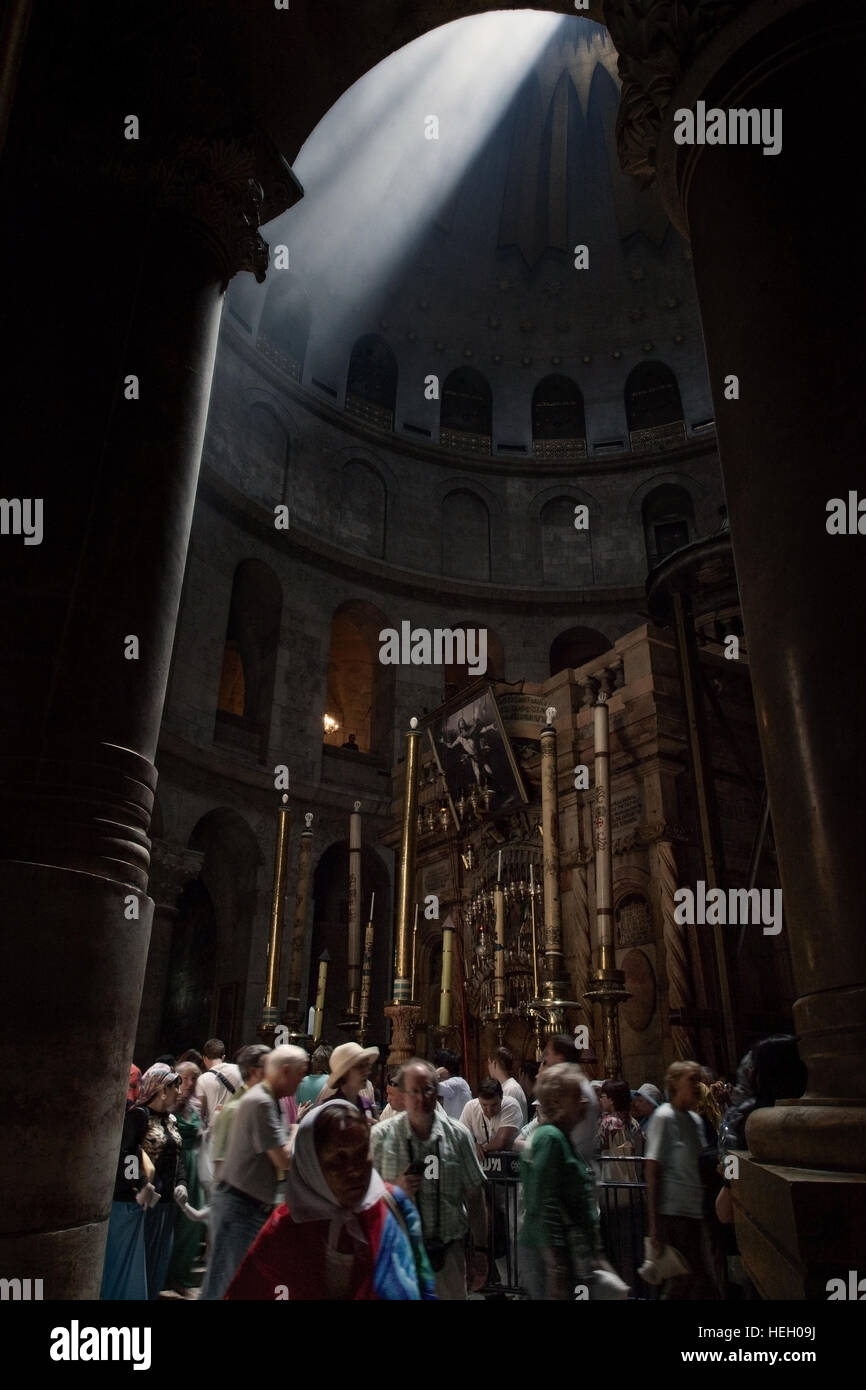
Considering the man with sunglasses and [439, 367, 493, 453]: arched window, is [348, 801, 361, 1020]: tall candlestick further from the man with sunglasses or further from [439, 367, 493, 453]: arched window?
[439, 367, 493, 453]: arched window

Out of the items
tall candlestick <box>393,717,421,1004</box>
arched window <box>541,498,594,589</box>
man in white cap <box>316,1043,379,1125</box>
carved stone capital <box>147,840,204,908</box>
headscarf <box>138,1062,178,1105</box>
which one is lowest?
man in white cap <box>316,1043,379,1125</box>

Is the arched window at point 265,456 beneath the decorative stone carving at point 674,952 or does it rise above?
above

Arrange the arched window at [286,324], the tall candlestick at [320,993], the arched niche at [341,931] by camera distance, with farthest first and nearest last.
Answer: the arched window at [286,324]
the arched niche at [341,931]
the tall candlestick at [320,993]

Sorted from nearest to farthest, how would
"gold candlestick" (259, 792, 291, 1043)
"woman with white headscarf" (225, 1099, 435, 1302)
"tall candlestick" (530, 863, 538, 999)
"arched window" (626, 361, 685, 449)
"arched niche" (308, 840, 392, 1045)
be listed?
1. "woman with white headscarf" (225, 1099, 435, 1302)
2. "gold candlestick" (259, 792, 291, 1043)
3. "tall candlestick" (530, 863, 538, 999)
4. "arched niche" (308, 840, 392, 1045)
5. "arched window" (626, 361, 685, 449)

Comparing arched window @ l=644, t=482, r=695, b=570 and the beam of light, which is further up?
the beam of light

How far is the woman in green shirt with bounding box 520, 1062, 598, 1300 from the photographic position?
2.92 m

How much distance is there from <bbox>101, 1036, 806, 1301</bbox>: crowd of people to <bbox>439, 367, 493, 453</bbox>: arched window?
22.4m

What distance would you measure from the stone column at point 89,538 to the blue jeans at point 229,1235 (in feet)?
1.64

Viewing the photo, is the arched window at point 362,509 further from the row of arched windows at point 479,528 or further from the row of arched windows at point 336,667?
the row of arched windows at point 336,667

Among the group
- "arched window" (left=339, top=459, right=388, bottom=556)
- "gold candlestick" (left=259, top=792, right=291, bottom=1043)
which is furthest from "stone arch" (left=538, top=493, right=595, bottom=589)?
"gold candlestick" (left=259, top=792, right=291, bottom=1043)

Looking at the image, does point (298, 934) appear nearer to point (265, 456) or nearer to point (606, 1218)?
point (606, 1218)

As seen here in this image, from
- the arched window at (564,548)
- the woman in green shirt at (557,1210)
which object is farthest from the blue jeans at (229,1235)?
the arched window at (564,548)

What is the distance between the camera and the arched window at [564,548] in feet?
77.9
